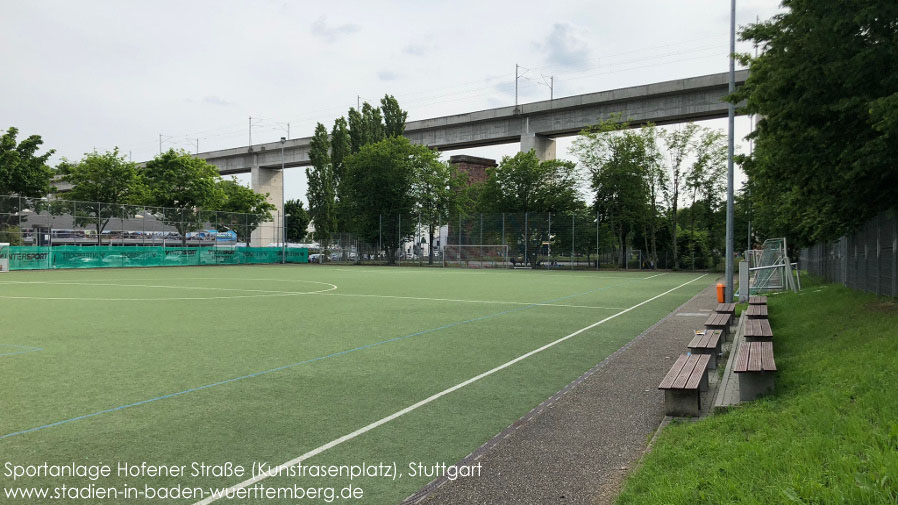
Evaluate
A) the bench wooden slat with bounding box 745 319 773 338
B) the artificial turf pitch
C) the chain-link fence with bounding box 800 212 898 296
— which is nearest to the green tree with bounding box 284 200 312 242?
the artificial turf pitch

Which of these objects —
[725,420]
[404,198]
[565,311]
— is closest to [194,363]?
[725,420]

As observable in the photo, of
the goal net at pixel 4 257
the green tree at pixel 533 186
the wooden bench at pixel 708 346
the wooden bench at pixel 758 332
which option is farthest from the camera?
the green tree at pixel 533 186

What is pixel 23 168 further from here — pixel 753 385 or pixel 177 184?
pixel 753 385

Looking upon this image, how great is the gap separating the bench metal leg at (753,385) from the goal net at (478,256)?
4494 cm

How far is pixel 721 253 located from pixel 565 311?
37.9 metres

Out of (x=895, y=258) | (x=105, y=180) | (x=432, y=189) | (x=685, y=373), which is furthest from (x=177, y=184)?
(x=685, y=373)

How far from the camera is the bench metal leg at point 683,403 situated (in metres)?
5.91

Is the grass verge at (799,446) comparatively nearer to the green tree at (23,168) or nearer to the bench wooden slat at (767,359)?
the bench wooden slat at (767,359)

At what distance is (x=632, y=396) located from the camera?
22.7 ft

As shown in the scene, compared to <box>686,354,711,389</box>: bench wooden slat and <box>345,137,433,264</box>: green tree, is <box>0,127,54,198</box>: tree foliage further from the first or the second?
<box>686,354,711,389</box>: bench wooden slat

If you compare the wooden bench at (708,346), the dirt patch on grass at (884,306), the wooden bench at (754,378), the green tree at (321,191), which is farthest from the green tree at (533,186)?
the wooden bench at (754,378)

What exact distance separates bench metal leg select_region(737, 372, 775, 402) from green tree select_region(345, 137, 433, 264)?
5208cm

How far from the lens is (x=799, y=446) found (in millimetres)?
4344

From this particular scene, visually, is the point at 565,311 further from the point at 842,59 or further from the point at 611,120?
the point at 611,120
